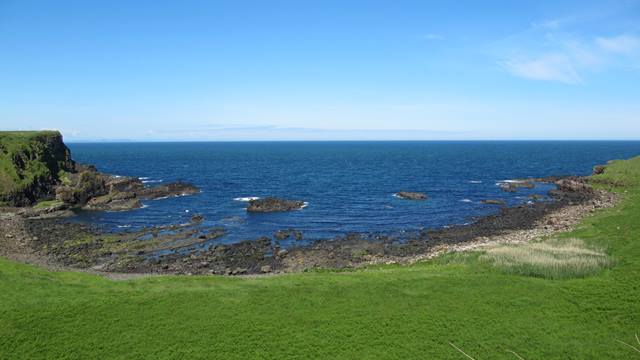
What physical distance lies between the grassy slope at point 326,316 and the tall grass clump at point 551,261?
144cm

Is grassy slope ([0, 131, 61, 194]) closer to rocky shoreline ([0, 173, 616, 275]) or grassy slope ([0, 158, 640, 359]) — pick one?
rocky shoreline ([0, 173, 616, 275])

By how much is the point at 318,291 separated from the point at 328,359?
7410 millimetres

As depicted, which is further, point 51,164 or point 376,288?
point 51,164

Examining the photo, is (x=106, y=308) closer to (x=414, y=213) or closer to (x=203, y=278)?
(x=203, y=278)

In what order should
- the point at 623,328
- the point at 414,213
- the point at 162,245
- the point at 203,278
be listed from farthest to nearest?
the point at 414,213 → the point at 162,245 → the point at 203,278 → the point at 623,328

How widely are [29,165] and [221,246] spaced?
55444 millimetres

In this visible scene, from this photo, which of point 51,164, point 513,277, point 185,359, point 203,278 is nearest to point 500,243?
point 513,277

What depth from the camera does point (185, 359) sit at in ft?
79.0

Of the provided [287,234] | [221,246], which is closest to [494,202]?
[287,234]

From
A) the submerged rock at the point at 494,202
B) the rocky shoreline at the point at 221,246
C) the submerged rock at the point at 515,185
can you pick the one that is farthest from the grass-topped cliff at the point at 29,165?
the submerged rock at the point at 515,185

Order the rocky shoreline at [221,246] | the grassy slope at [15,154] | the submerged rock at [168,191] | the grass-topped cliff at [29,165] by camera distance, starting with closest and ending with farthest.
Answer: the rocky shoreline at [221,246] → the grass-topped cliff at [29,165] → the grassy slope at [15,154] → the submerged rock at [168,191]

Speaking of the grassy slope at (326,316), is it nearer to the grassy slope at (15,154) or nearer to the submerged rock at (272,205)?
the submerged rock at (272,205)

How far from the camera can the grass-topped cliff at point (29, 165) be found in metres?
80.1

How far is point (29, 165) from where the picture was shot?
3509 inches
